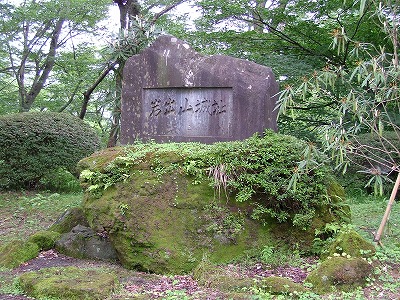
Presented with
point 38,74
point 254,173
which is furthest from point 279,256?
point 38,74

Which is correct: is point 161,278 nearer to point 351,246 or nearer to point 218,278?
point 218,278

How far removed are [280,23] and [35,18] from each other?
326 inches

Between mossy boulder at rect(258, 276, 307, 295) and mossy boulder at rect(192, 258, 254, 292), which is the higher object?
mossy boulder at rect(258, 276, 307, 295)

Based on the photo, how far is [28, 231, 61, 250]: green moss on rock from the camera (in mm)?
5727

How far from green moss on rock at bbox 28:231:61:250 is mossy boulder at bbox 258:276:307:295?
131 inches

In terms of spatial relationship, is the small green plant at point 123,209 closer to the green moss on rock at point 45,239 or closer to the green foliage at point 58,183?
the green moss on rock at point 45,239

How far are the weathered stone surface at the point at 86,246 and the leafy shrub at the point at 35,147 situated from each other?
5.27m

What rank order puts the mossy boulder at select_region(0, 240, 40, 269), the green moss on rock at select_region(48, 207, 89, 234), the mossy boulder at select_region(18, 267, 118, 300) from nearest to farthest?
the mossy boulder at select_region(18, 267, 118, 300), the mossy boulder at select_region(0, 240, 40, 269), the green moss on rock at select_region(48, 207, 89, 234)

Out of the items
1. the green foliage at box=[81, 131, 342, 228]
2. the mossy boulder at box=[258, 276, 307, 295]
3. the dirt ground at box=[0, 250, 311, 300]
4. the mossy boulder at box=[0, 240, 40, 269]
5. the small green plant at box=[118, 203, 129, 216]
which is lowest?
the mossy boulder at box=[0, 240, 40, 269]

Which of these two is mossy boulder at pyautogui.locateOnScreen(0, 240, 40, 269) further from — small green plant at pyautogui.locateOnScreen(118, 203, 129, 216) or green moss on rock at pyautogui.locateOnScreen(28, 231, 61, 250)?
small green plant at pyautogui.locateOnScreen(118, 203, 129, 216)

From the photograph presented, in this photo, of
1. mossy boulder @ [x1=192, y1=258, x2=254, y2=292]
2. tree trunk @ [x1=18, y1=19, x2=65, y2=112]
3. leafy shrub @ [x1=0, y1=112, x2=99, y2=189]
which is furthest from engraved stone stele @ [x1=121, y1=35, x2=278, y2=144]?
tree trunk @ [x1=18, y1=19, x2=65, y2=112]

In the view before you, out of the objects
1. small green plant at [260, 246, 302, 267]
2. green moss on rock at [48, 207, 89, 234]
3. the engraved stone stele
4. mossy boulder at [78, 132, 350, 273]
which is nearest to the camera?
small green plant at [260, 246, 302, 267]

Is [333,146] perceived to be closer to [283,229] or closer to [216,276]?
[283,229]

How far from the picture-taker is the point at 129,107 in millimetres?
6797
